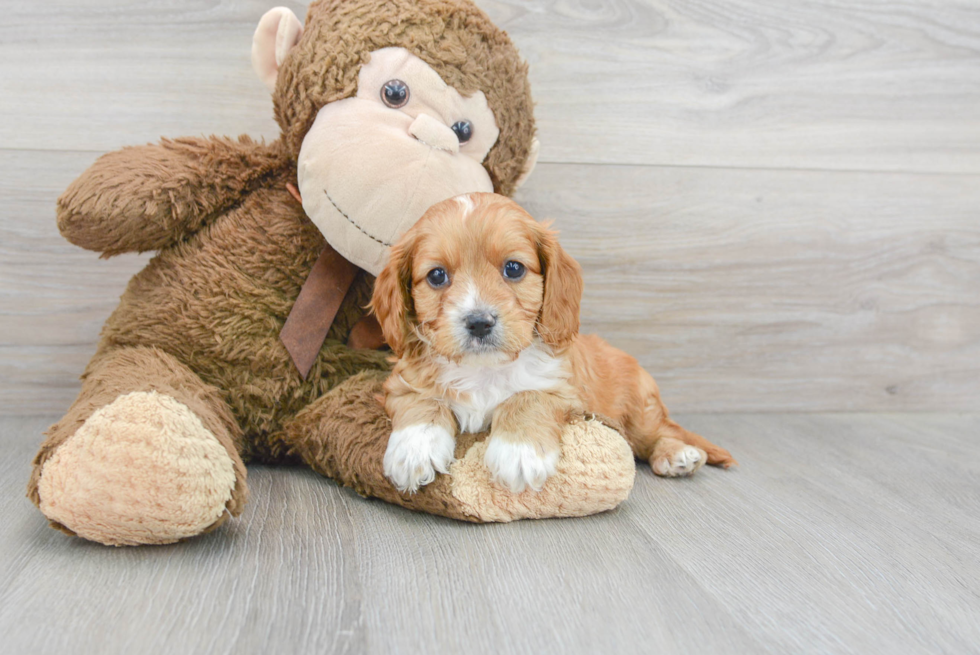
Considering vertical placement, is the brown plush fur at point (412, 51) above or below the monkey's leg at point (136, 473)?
above

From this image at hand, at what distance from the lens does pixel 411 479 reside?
1.37m

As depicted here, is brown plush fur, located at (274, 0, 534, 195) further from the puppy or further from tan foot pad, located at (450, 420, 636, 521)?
tan foot pad, located at (450, 420, 636, 521)

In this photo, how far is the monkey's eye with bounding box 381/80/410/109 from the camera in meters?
1.54

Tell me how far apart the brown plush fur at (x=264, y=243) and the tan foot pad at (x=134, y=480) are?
241 millimetres

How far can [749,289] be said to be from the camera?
2.36 meters

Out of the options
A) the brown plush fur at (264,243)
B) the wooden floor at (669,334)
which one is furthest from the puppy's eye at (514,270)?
the wooden floor at (669,334)

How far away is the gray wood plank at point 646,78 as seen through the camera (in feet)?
6.53

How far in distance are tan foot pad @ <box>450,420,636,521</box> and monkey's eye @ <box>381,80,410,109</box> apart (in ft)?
2.38

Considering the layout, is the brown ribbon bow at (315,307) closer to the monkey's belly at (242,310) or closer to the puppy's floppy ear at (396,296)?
the monkey's belly at (242,310)

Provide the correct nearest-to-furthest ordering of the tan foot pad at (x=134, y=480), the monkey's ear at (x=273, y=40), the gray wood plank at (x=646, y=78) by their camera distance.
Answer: the tan foot pad at (x=134, y=480) → the monkey's ear at (x=273, y=40) → the gray wood plank at (x=646, y=78)

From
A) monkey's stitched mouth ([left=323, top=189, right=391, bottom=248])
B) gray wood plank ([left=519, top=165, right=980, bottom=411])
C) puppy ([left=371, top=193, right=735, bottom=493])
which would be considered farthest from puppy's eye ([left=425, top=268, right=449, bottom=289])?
gray wood plank ([left=519, top=165, right=980, bottom=411])

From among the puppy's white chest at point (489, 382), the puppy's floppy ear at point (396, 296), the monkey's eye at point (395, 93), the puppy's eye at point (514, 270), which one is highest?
the monkey's eye at point (395, 93)

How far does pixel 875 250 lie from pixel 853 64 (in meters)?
0.59

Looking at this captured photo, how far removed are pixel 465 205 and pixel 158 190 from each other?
0.68m
